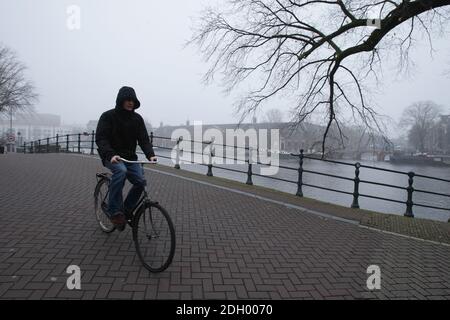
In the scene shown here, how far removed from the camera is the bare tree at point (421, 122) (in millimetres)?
48725

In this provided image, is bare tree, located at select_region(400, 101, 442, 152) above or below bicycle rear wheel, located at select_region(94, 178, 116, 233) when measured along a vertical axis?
above

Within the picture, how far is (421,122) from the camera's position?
54688mm

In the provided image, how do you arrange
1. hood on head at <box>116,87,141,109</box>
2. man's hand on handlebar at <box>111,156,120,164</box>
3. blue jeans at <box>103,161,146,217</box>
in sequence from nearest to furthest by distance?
man's hand on handlebar at <box>111,156,120,164</box> → blue jeans at <box>103,161,146,217</box> → hood on head at <box>116,87,141,109</box>

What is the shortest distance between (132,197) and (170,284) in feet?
4.06

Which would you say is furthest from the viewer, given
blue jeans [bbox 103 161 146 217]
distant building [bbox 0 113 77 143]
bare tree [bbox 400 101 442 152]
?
distant building [bbox 0 113 77 143]

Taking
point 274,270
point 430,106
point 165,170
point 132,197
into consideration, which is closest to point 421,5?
point 274,270

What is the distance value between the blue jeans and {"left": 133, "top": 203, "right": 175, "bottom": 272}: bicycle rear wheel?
0.25m

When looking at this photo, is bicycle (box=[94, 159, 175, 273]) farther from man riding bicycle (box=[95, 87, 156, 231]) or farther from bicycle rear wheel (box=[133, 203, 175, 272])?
man riding bicycle (box=[95, 87, 156, 231])

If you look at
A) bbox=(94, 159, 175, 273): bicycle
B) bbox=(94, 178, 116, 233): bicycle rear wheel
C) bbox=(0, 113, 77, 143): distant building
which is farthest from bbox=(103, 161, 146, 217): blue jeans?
bbox=(0, 113, 77, 143): distant building

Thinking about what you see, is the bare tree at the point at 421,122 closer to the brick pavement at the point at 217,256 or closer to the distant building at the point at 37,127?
the brick pavement at the point at 217,256

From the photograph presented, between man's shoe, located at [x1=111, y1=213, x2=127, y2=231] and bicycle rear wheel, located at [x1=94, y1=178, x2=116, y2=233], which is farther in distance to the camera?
bicycle rear wheel, located at [x1=94, y1=178, x2=116, y2=233]

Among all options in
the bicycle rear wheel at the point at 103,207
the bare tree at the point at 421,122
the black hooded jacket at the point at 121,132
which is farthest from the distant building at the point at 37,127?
the black hooded jacket at the point at 121,132

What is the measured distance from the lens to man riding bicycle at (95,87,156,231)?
394 centimetres

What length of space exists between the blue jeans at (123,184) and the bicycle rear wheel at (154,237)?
0.25 m
